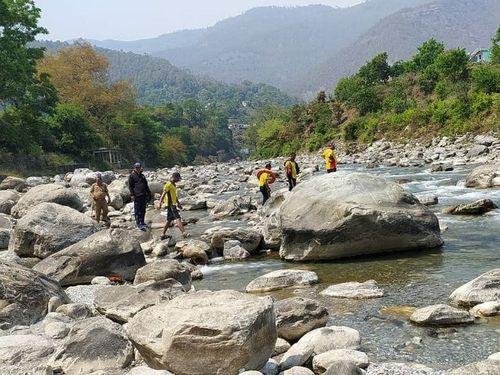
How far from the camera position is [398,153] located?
41812 millimetres

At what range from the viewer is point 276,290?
923 cm

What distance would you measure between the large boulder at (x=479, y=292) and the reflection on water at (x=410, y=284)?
30 centimetres

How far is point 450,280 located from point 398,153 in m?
34.0

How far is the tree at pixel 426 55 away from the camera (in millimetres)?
61688

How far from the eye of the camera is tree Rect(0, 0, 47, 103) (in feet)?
118

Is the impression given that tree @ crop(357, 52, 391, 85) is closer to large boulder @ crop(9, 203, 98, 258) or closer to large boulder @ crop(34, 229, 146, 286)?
large boulder @ crop(9, 203, 98, 258)

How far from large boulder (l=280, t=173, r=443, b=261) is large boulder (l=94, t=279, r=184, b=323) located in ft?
12.4

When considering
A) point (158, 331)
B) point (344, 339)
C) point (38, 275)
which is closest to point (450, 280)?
point (344, 339)

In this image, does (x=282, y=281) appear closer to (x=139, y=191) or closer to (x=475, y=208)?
(x=139, y=191)

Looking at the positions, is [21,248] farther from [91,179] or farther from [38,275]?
[91,179]

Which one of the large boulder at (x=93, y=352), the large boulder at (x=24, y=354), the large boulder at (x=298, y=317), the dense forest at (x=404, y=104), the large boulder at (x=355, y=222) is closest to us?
the large boulder at (x=24, y=354)

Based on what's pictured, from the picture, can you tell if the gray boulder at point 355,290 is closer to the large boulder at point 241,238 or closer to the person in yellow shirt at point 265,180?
the large boulder at point 241,238

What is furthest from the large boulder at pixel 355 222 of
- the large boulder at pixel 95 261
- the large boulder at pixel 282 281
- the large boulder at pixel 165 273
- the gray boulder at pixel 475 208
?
the gray boulder at pixel 475 208

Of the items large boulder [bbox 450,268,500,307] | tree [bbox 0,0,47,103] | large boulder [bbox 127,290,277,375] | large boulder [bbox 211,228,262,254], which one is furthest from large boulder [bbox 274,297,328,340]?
tree [bbox 0,0,47,103]
